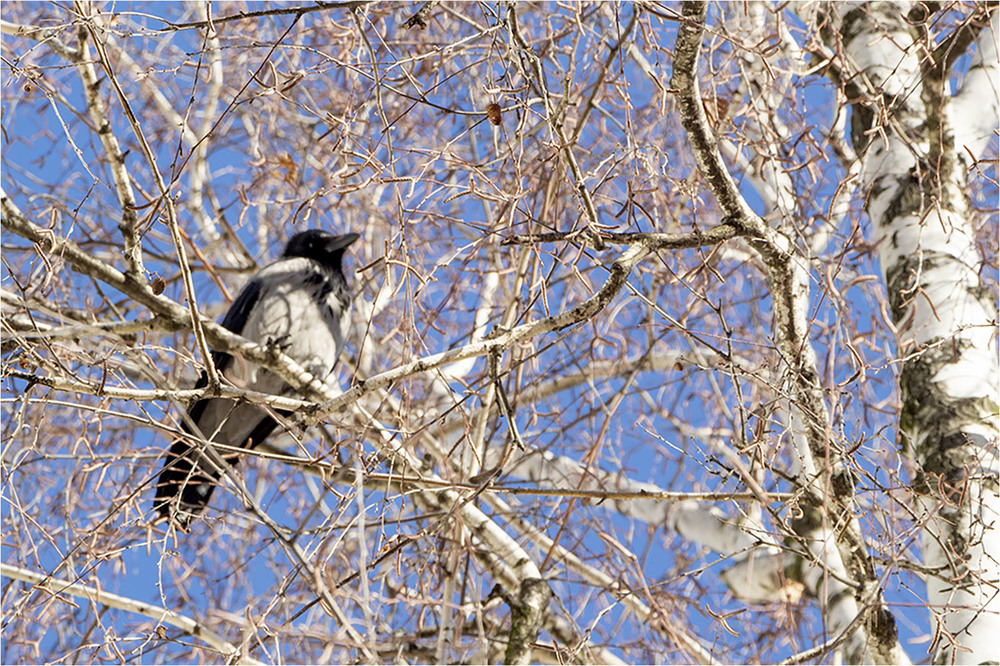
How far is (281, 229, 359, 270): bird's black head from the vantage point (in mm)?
5368

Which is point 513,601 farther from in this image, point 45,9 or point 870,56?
point 45,9

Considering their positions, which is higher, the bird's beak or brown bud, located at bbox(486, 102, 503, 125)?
the bird's beak

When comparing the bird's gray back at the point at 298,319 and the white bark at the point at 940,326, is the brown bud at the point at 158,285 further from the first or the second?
the white bark at the point at 940,326

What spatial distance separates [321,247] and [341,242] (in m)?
0.16

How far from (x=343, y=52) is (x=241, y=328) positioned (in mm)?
1708

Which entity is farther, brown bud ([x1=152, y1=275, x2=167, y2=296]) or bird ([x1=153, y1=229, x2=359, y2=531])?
bird ([x1=153, y1=229, x2=359, y2=531])

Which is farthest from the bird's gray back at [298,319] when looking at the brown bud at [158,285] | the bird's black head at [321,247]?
the brown bud at [158,285]

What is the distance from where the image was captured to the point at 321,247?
5.43m

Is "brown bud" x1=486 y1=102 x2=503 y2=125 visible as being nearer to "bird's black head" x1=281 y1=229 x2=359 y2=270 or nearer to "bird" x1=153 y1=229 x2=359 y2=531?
"bird" x1=153 y1=229 x2=359 y2=531

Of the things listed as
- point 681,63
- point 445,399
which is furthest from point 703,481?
point 681,63

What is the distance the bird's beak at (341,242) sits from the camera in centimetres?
528

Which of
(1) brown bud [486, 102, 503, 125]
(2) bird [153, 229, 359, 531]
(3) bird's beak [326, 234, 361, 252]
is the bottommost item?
(1) brown bud [486, 102, 503, 125]

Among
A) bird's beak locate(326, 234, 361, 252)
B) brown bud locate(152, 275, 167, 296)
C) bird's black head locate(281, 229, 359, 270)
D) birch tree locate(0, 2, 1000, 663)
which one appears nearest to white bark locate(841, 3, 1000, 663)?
birch tree locate(0, 2, 1000, 663)

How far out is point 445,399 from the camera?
4.62m
